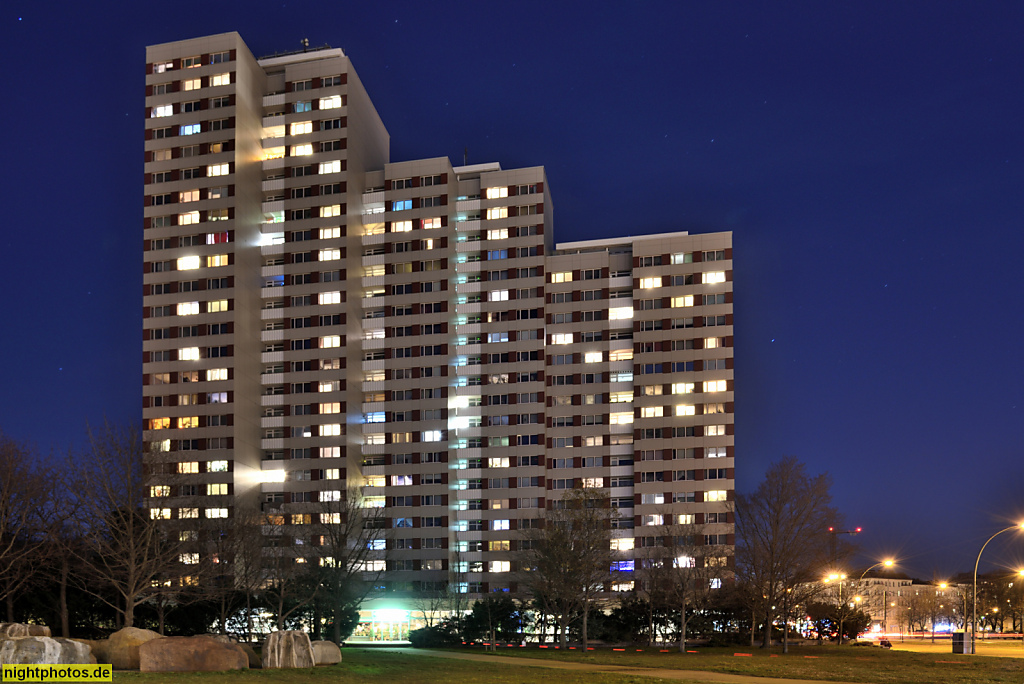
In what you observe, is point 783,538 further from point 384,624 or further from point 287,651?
point 384,624

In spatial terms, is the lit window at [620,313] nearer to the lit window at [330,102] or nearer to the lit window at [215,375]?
the lit window at [330,102]

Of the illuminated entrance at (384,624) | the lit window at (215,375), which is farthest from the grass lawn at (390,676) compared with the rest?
the lit window at (215,375)

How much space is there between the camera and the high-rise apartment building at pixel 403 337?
403 feet

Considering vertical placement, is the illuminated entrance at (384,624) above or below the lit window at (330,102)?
below

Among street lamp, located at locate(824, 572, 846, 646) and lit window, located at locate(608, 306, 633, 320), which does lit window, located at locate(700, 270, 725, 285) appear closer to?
lit window, located at locate(608, 306, 633, 320)

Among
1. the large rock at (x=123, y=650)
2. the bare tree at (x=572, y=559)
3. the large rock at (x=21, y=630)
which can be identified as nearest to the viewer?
the large rock at (x=21, y=630)

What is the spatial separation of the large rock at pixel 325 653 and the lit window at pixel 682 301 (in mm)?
93551

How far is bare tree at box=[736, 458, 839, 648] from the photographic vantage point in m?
73.4

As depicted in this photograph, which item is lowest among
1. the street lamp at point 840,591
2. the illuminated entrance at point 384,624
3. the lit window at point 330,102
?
the illuminated entrance at point 384,624

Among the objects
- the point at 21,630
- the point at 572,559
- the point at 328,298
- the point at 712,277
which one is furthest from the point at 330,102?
the point at 21,630

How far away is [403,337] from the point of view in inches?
5069

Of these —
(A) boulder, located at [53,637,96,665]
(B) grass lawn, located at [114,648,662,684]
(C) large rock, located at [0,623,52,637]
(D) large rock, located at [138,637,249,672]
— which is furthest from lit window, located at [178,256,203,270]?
(A) boulder, located at [53,637,96,665]

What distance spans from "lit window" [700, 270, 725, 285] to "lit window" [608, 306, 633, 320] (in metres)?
11.2

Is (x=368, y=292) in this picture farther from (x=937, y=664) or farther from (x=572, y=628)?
(x=937, y=664)
